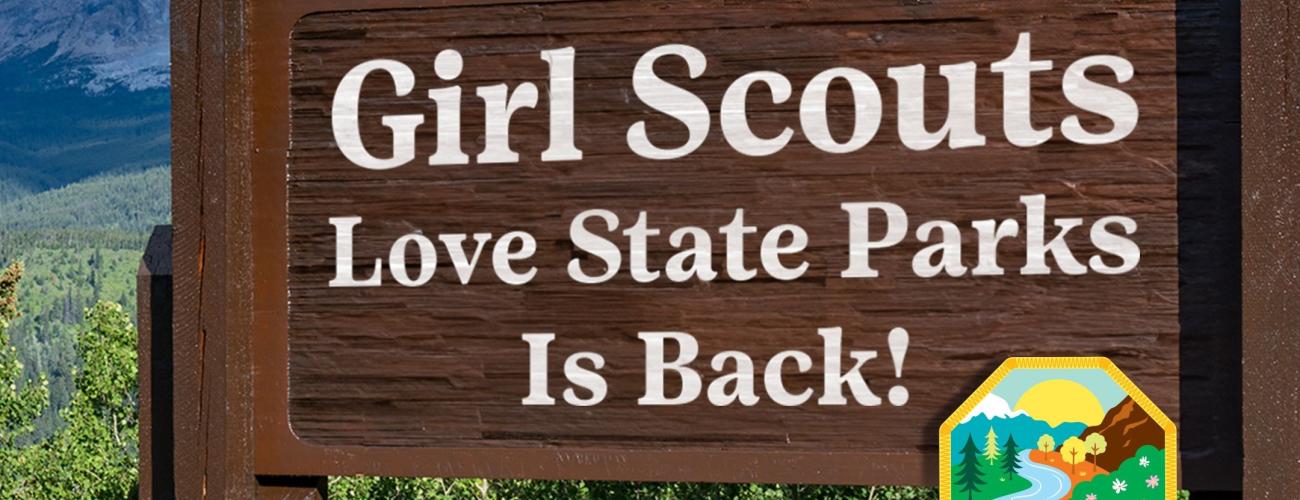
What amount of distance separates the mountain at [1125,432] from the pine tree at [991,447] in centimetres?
13

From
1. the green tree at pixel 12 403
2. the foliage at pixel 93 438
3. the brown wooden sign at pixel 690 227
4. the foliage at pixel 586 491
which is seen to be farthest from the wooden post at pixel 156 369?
the green tree at pixel 12 403

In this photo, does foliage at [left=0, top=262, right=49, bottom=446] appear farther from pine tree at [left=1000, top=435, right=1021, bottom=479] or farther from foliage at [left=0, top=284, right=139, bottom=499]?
pine tree at [left=1000, top=435, right=1021, bottom=479]

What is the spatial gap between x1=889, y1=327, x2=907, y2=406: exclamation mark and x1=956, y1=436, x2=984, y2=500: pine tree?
0.13 m

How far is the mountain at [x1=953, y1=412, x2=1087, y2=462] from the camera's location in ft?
7.24

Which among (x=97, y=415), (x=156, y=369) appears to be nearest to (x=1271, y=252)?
(x=156, y=369)

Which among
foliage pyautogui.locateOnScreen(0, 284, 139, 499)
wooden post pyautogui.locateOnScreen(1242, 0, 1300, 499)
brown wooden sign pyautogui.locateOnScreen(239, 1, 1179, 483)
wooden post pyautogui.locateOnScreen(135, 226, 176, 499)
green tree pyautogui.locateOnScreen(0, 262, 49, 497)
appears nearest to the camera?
wooden post pyautogui.locateOnScreen(1242, 0, 1300, 499)

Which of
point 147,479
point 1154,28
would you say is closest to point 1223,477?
point 1154,28

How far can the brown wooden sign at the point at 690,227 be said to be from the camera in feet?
7.42

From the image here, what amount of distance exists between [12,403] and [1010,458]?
38.2m

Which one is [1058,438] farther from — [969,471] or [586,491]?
[586,491]

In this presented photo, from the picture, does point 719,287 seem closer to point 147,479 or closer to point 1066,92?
point 1066,92

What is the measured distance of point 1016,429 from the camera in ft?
7.29

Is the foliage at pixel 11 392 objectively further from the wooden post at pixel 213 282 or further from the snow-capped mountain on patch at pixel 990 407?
the snow-capped mountain on patch at pixel 990 407

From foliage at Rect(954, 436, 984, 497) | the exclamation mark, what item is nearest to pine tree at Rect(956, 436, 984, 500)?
foliage at Rect(954, 436, 984, 497)
